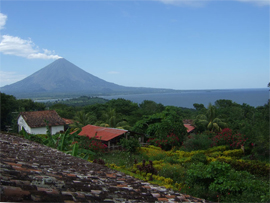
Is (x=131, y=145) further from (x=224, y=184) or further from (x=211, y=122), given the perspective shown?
(x=211, y=122)

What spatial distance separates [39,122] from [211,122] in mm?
20352

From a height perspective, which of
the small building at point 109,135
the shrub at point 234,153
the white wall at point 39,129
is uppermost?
the small building at point 109,135

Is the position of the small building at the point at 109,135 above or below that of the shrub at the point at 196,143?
above

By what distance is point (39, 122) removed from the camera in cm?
2833

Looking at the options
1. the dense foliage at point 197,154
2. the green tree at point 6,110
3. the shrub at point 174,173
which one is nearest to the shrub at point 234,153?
the dense foliage at point 197,154

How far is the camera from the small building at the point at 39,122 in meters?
27.8

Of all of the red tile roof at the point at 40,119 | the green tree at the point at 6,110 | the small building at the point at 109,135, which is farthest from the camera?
the green tree at the point at 6,110

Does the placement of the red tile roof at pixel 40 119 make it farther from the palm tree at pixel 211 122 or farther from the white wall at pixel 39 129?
the palm tree at pixel 211 122

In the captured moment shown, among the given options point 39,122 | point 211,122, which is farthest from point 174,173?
point 39,122

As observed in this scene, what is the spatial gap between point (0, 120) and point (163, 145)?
81.7 ft

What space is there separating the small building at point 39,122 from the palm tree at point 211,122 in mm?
16743

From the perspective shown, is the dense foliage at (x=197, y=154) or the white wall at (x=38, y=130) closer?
the dense foliage at (x=197, y=154)

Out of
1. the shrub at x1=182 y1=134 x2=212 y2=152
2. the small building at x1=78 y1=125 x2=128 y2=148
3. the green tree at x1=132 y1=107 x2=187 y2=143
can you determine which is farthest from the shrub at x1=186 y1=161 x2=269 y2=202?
the green tree at x1=132 y1=107 x2=187 y2=143

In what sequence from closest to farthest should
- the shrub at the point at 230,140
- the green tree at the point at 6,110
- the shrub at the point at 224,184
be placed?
1. the shrub at the point at 224,184
2. the shrub at the point at 230,140
3. the green tree at the point at 6,110
